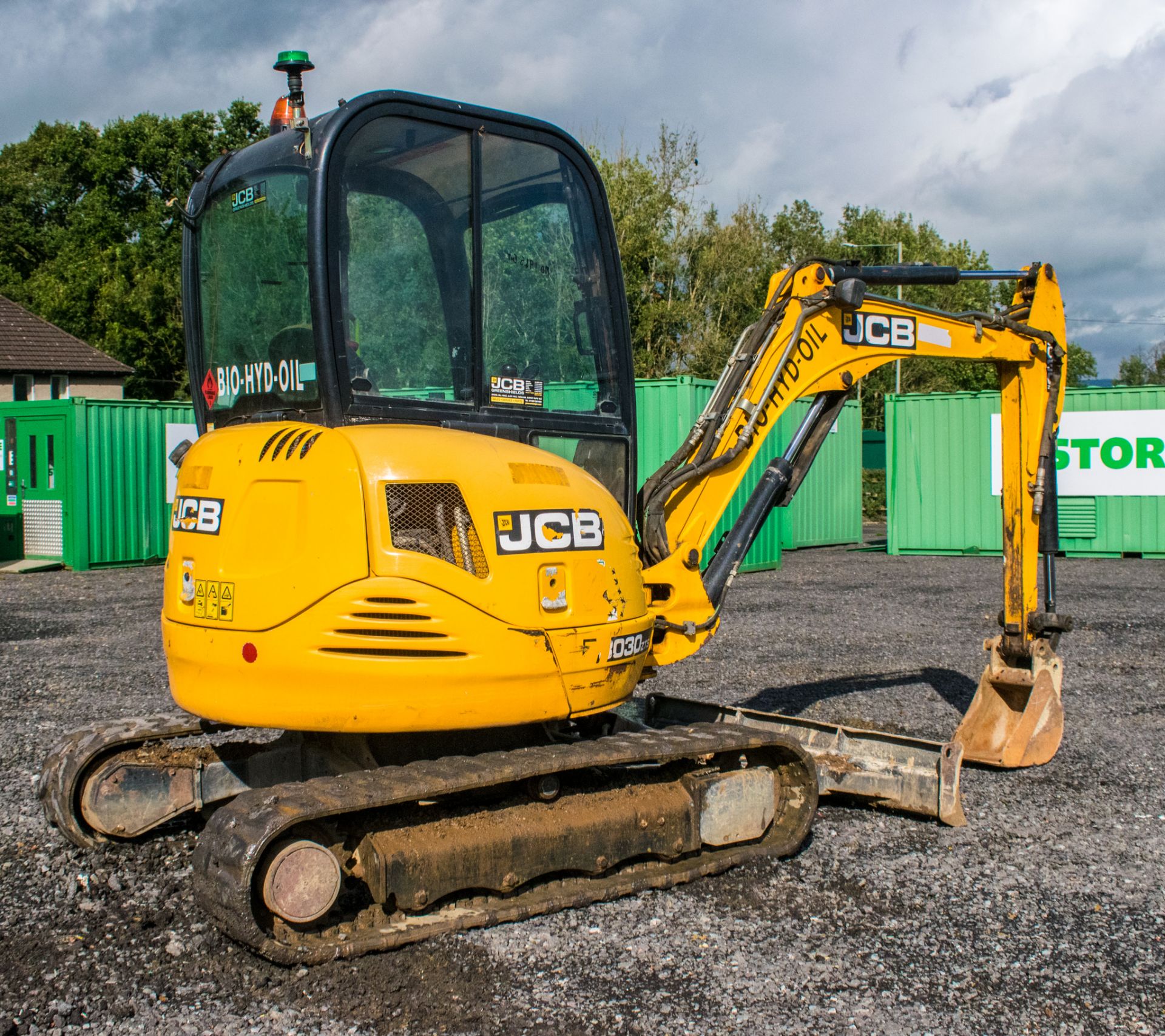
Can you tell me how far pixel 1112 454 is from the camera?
19641 millimetres

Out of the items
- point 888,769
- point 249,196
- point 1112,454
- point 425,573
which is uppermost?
point 249,196

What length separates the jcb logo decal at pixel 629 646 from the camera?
467cm

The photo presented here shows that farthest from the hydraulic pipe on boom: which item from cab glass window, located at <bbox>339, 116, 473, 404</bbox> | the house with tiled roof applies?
the house with tiled roof

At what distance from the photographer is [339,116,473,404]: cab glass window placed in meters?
4.46

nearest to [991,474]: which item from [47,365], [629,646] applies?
[629,646]

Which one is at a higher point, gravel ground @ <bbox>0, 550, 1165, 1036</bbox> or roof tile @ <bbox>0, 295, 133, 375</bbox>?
roof tile @ <bbox>0, 295, 133, 375</bbox>

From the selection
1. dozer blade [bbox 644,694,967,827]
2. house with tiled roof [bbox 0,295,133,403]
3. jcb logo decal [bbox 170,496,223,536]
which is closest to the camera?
jcb logo decal [bbox 170,496,223,536]

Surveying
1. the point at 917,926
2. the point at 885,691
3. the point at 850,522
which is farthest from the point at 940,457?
the point at 917,926

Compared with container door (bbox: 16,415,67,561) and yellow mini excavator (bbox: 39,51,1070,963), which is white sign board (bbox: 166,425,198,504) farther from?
yellow mini excavator (bbox: 39,51,1070,963)

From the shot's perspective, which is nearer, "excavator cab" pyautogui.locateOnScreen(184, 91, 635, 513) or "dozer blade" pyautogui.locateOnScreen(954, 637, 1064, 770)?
"excavator cab" pyautogui.locateOnScreen(184, 91, 635, 513)

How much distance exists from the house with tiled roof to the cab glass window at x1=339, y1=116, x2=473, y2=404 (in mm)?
33785

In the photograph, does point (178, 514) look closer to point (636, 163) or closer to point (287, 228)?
point (287, 228)

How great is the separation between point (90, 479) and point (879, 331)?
605 inches

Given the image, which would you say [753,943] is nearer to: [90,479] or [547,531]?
[547,531]
